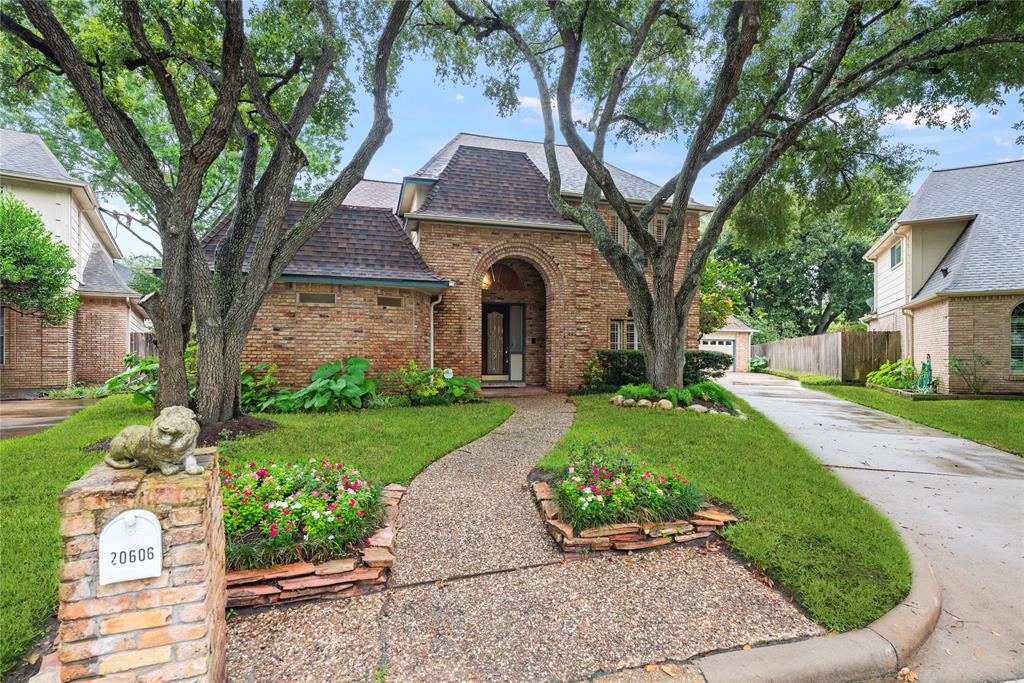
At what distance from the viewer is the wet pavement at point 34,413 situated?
785cm

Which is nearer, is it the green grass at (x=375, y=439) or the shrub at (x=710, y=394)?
the green grass at (x=375, y=439)

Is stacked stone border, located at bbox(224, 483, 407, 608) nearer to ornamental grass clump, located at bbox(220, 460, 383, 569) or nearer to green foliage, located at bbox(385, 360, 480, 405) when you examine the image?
ornamental grass clump, located at bbox(220, 460, 383, 569)

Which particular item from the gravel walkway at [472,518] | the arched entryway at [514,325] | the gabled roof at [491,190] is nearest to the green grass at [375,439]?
the gravel walkway at [472,518]

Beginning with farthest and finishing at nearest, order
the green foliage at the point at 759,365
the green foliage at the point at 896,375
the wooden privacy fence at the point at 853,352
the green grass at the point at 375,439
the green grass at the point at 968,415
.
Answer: the green foliage at the point at 759,365
the wooden privacy fence at the point at 853,352
the green foliage at the point at 896,375
the green grass at the point at 968,415
the green grass at the point at 375,439

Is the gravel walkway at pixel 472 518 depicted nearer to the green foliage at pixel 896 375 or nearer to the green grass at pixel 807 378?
the green foliage at pixel 896 375

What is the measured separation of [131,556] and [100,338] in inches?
695

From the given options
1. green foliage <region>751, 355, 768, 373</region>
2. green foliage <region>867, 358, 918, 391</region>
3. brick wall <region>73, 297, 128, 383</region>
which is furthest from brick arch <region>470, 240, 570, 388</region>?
green foliage <region>751, 355, 768, 373</region>

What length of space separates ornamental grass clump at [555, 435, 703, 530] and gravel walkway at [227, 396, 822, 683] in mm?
315

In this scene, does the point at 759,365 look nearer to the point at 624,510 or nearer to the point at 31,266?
the point at 624,510

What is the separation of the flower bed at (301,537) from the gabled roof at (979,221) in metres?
15.9

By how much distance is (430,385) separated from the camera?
998cm

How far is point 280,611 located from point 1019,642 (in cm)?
432

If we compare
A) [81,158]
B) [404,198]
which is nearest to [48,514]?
[404,198]

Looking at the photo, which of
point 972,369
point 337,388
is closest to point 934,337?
point 972,369
